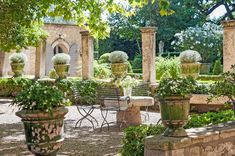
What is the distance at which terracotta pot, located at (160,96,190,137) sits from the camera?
4.76 metres

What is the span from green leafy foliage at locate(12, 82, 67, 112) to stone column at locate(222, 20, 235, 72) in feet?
28.3

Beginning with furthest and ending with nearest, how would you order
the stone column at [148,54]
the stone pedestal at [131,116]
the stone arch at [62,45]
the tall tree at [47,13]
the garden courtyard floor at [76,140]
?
1. the stone arch at [62,45]
2. the stone column at [148,54]
3. the stone pedestal at [131,116]
4. the tall tree at [47,13]
5. the garden courtyard floor at [76,140]

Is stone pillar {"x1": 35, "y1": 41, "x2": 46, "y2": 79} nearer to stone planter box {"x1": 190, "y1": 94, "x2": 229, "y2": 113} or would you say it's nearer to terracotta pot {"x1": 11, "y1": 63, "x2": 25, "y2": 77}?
terracotta pot {"x1": 11, "y1": 63, "x2": 25, "y2": 77}

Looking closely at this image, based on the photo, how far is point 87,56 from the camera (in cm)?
1616

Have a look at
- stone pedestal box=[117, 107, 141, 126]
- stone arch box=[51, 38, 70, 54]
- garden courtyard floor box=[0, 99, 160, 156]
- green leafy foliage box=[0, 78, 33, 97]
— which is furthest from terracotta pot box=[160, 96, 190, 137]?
stone arch box=[51, 38, 70, 54]

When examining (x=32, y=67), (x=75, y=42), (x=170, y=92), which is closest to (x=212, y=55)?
(x=75, y=42)

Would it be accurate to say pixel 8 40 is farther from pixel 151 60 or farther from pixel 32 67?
pixel 32 67

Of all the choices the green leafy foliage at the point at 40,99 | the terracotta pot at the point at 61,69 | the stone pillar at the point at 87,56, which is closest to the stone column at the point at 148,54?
the stone pillar at the point at 87,56

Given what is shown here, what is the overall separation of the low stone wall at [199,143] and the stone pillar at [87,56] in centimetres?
1066

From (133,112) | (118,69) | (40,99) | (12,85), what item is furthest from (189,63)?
(40,99)

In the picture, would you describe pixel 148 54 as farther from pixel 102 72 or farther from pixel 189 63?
pixel 102 72

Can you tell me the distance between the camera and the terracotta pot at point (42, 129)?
4250 mm

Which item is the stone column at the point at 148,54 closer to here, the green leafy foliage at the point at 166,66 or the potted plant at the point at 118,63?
the potted plant at the point at 118,63

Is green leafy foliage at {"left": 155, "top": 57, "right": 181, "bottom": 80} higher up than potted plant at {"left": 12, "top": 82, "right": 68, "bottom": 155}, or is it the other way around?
green leafy foliage at {"left": 155, "top": 57, "right": 181, "bottom": 80}
